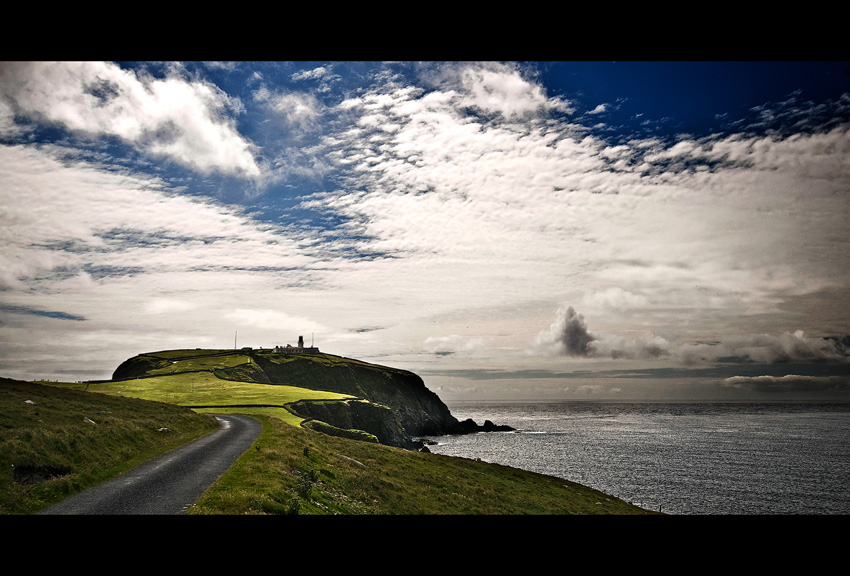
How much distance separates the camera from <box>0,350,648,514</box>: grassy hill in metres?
21.0

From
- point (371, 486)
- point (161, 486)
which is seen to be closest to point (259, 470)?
point (161, 486)

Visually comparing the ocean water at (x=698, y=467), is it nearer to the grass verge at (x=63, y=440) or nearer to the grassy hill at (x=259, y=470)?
the grassy hill at (x=259, y=470)

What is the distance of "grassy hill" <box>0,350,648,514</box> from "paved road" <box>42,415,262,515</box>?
0.81 meters

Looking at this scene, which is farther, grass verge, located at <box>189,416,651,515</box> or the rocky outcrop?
the rocky outcrop

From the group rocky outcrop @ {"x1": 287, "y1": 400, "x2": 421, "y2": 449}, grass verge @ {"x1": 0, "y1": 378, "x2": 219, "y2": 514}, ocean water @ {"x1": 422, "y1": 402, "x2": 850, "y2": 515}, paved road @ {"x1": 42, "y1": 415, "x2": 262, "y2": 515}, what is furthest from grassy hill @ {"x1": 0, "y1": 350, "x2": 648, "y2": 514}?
rocky outcrop @ {"x1": 287, "y1": 400, "x2": 421, "y2": 449}

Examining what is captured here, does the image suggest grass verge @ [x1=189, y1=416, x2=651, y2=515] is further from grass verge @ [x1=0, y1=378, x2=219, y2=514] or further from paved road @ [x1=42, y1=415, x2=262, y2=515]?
grass verge @ [x1=0, y1=378, x2=219, y2=514]

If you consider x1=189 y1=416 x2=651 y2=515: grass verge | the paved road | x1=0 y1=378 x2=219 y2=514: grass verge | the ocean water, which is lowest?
the ocean water

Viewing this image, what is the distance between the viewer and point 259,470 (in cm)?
2536

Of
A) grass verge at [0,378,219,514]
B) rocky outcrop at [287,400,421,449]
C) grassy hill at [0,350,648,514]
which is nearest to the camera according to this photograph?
grass verge at [0,378,219,514]

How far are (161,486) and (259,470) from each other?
493 centimetres

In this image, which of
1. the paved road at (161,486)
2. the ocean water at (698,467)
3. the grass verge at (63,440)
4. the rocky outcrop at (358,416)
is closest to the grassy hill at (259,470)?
the grass verge at (63,440)
